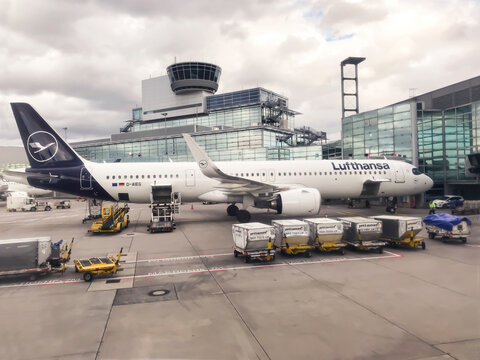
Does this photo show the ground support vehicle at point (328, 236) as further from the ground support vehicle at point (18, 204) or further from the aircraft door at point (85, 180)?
the ground support vehicle at point (18, 204)

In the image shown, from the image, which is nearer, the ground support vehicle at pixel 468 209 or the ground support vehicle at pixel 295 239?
the ground support vehicle at pixel 295 239

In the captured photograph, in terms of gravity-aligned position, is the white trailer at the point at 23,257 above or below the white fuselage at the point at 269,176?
below

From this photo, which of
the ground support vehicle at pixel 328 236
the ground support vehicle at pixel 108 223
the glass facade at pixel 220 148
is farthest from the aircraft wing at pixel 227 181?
the glass facade at pixel 220 148

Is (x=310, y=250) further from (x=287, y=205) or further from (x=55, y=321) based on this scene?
(x=55, y=321)

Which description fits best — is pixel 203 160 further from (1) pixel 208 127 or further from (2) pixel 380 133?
(1) pixel 208 127

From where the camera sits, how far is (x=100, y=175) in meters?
22.7

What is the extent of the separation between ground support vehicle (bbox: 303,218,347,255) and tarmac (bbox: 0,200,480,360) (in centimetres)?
41

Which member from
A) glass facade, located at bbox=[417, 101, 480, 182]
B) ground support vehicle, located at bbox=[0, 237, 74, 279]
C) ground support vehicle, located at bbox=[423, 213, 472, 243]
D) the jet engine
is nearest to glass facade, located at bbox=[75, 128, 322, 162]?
glass facade, located at bbox=[417, 101, 480, 182]

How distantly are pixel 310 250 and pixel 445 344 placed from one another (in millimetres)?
7381

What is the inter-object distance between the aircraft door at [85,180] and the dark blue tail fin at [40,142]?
33.0 inches

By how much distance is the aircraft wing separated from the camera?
64.4 feet

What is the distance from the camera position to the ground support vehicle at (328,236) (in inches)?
542

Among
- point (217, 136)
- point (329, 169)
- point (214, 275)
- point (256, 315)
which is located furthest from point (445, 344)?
point (217, 136)

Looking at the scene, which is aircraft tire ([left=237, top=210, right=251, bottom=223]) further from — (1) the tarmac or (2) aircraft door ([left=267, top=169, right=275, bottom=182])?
(1) the tarmac
